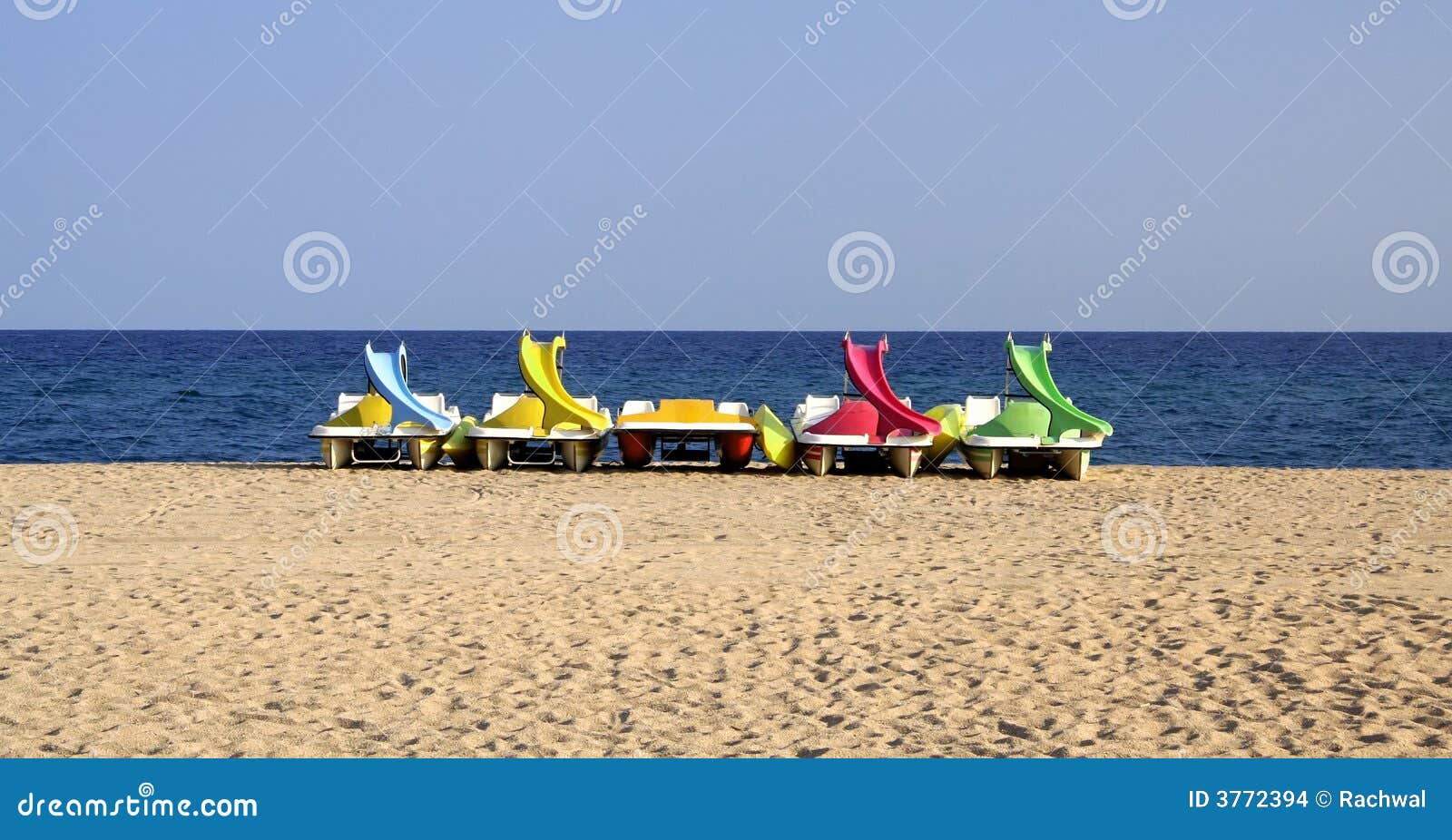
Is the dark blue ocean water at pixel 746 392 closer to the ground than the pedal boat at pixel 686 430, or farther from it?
farther from it

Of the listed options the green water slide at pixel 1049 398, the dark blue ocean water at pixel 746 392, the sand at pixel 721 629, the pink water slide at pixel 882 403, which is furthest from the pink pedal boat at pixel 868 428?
the dark blue ocean water at pixel 746 392

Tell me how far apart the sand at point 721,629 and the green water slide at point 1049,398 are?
2.85m

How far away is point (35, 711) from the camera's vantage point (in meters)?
6.03

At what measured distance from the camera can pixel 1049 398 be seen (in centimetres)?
1590

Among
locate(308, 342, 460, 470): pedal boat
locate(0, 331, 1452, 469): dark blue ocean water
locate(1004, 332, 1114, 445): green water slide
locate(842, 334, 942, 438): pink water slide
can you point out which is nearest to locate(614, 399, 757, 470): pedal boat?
locate(842, 334, 942, 438): pink water slide

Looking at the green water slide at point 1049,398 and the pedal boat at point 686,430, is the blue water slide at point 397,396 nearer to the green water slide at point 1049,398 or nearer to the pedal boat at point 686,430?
the pedal boat at point 686,430

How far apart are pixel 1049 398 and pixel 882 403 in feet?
6.52

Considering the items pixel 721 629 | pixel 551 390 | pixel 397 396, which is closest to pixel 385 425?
pixel 397 396

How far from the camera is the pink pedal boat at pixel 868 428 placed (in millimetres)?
15547

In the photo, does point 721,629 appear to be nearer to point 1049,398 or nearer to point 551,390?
point 551,390

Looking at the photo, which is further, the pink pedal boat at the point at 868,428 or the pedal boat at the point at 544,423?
the pedal boat at the point at 544,423

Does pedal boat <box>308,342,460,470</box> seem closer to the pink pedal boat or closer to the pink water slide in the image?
the pink pedal boat

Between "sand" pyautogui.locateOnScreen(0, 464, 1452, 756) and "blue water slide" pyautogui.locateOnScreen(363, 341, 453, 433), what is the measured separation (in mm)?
3153
